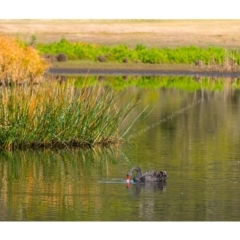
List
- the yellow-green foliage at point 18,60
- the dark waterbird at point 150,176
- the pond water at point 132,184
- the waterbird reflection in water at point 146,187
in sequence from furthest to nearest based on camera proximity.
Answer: the yellow-green foliage at point 18,60
the dark waterbird at point 150,176
the waterbird reflection in water at point 146,187
the pond water at point 132,184

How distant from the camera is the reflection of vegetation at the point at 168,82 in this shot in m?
43.6

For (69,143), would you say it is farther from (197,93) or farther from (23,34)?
(23,34)

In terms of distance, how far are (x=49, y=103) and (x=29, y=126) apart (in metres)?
0.59

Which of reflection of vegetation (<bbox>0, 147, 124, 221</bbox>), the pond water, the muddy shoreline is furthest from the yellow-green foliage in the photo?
reflection of vegetation (<bbox>0, 147, 124, 221</bbox>)

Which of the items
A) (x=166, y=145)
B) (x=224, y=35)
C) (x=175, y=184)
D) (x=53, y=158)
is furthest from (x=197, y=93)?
(x=224, y=35)

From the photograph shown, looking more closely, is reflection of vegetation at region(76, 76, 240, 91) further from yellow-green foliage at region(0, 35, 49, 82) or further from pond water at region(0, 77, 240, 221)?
pond water at region(0, 77, 240, 221)

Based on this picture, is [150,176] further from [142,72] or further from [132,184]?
[142,72]

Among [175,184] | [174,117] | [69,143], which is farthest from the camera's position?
[174,117]

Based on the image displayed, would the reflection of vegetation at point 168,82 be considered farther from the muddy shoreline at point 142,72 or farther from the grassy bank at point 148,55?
the grassy bank at point 148,55

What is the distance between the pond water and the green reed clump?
389 mm

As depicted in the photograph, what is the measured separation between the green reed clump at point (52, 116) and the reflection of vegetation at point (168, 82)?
19438 millimetres

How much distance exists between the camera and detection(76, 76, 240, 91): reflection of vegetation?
143 ft

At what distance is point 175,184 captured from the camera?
54.3 ft

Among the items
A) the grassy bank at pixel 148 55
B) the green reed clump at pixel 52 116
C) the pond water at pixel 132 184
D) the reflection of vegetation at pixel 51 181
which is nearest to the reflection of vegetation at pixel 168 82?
the grassy bank at pixel 148 55
